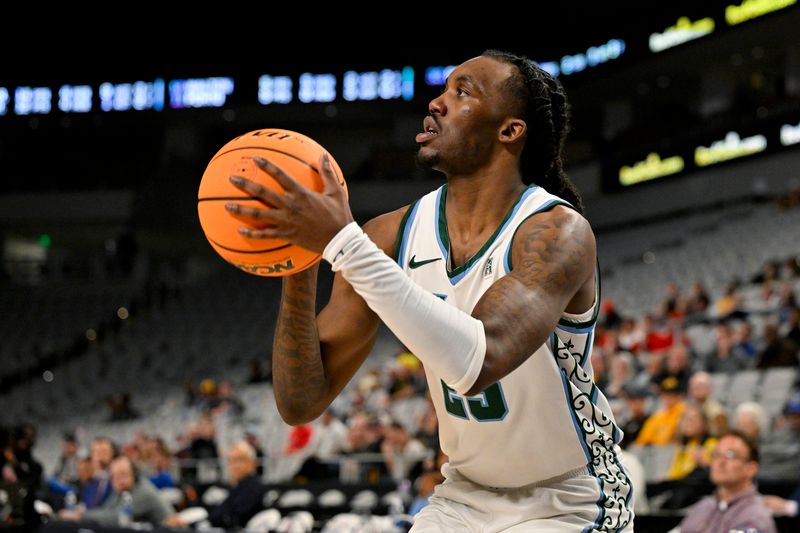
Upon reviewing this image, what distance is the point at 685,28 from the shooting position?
2192 cm

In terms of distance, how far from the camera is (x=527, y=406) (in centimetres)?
295

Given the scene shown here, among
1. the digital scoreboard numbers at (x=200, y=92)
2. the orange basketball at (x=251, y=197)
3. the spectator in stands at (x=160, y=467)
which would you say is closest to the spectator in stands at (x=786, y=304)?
the spectator in stands at (x=160, y=467)

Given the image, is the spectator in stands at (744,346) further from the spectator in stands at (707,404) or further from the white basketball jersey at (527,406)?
the white basketball jersey at (527,406)

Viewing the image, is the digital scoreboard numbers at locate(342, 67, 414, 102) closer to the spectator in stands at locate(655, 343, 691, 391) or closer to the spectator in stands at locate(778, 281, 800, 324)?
the spectator in stands at locate(778, 281, 800, 324)

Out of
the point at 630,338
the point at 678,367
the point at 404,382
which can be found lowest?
the point at 404,382

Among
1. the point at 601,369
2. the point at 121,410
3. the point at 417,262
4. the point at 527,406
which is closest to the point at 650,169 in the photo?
the point at 121,410

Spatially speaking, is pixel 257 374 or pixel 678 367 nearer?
pixel 678 367

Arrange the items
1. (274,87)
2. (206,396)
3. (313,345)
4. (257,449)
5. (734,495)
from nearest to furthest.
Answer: (313,345) → (734,495) → (257,449) → (206,396) → (274,87)

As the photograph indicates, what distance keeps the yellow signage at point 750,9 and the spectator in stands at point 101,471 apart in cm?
1446

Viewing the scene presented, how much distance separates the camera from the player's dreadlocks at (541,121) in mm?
3195

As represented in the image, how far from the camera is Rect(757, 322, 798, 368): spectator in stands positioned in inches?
414

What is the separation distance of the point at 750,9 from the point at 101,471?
14991 mm

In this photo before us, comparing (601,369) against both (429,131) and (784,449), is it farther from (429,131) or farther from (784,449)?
(429,131)

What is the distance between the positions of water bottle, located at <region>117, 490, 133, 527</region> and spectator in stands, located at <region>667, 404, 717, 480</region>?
4478 mm
